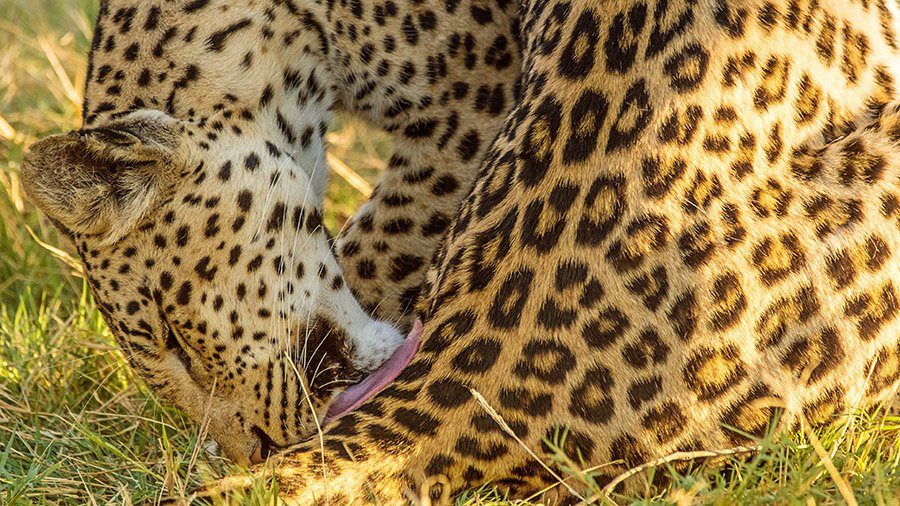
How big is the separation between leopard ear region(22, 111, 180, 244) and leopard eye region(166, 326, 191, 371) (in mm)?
405

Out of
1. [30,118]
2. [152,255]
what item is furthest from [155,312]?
[30,118]

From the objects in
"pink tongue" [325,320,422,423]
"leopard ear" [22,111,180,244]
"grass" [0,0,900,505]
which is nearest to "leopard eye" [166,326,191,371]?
"grass" [0,0,900,505]

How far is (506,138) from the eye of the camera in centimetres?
418

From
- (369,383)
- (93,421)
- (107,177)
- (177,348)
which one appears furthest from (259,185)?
(93,421)

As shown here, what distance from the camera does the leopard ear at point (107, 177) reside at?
4.44m

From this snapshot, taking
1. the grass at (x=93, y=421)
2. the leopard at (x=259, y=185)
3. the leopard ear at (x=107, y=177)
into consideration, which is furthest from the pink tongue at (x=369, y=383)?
the leopard ear at (x=107, y=177)

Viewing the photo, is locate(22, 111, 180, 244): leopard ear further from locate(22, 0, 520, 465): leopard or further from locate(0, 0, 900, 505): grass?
locate(0, 0, 900, 505): grass

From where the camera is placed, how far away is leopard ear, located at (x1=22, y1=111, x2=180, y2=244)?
4438 mm

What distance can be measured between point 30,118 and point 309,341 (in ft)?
12.9

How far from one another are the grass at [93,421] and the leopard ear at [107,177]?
81cm

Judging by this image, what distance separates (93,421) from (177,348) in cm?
65

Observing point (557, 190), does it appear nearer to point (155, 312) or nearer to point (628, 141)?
point (628, 141)

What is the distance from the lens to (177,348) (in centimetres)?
466

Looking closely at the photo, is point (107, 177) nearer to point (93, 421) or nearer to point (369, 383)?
point (93, 421)
